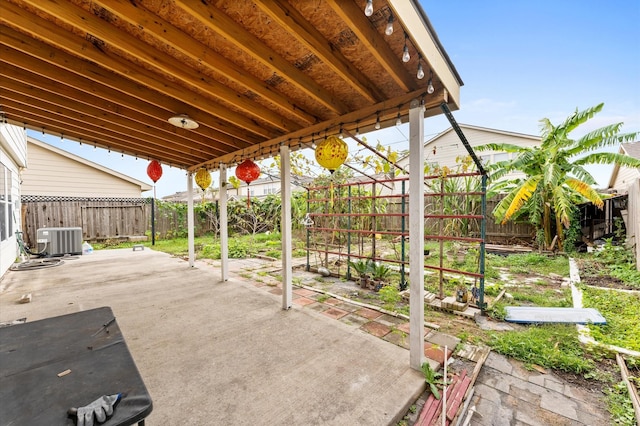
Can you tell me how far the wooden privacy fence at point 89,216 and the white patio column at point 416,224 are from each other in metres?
11.7

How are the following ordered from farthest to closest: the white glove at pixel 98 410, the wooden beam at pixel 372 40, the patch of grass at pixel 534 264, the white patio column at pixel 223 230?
the patch of grass at pixel 534 264, the white patio column at pixel 223 230, the wooden beam at pixel 372 40, the white glove at pixel 98 410

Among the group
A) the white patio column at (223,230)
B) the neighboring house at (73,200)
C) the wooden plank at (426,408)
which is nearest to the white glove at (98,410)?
the wooden plank at (426,408)

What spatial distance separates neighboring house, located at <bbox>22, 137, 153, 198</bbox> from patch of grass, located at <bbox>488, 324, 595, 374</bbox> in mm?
14383

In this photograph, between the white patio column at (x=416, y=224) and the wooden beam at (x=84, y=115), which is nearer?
the white patio column at (x=416, y=224)

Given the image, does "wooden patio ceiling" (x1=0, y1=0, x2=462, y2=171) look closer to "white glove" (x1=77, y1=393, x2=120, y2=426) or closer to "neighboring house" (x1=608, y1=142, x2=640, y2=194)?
"white glove" (x1=77, y1=393, x2=120, y2=426)

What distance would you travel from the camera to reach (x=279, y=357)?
8.26ft

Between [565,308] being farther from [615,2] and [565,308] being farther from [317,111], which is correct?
[615,2]

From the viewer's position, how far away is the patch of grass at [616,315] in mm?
2801

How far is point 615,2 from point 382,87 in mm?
8672

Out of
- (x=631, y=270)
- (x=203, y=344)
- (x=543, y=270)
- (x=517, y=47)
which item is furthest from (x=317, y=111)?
(x=517, y=47)

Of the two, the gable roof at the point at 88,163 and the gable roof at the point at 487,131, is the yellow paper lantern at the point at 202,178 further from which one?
the gable roof at the point at 487,131

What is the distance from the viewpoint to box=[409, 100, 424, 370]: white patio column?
2264 mm

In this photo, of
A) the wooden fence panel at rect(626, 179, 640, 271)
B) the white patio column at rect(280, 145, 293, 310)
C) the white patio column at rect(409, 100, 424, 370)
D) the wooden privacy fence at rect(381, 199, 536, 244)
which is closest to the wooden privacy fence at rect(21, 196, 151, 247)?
the white patio column at rect(280, 145, 293, 310)

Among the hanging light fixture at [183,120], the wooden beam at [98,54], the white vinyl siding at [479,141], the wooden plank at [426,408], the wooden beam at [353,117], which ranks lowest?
the wooden plank at [426,408]
